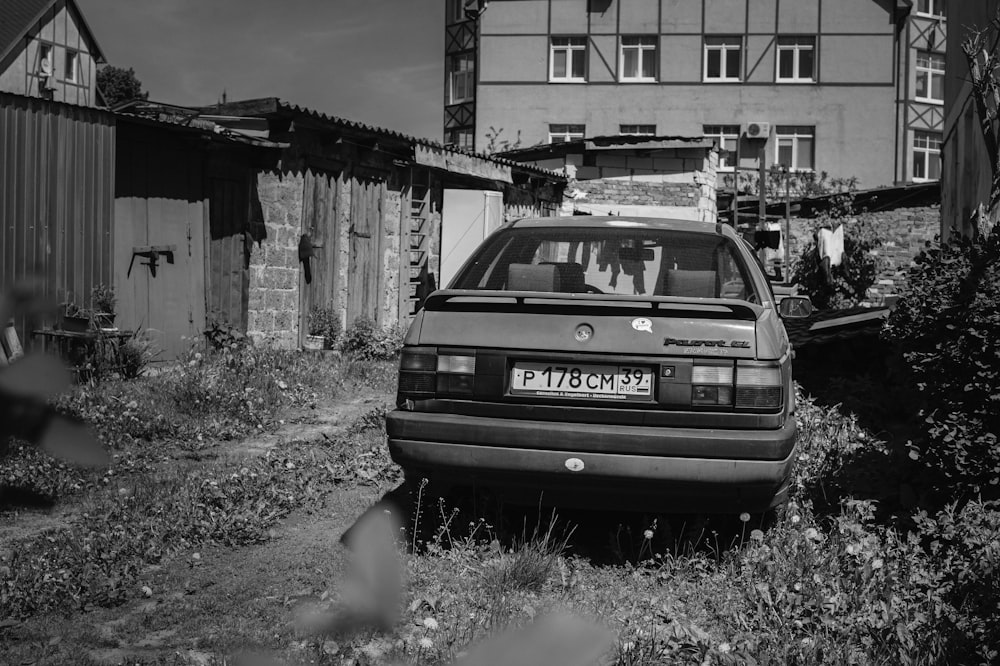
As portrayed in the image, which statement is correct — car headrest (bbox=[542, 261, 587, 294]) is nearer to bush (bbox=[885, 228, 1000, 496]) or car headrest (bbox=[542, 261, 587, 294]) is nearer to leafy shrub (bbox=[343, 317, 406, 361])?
bush (bbox=[885, 228, 1000, 496])

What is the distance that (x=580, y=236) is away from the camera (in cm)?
532

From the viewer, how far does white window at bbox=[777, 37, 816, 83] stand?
1453 inches

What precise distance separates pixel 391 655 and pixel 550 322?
3421 mm

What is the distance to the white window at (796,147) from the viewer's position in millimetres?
36406

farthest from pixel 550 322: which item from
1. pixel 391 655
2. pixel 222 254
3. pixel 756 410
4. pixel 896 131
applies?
pixel 896 131

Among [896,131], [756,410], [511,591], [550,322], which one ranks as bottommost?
[511,591]

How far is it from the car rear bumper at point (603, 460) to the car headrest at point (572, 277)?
119 cm

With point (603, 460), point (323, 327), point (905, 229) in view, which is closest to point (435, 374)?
point (603, 460)

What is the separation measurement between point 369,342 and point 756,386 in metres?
9.29

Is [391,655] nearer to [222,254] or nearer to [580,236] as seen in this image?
[580,236]

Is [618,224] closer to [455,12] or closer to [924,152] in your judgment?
[924,152]

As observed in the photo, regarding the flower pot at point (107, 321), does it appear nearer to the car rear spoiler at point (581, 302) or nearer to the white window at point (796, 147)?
the car rear spoiler at point (581, 302)

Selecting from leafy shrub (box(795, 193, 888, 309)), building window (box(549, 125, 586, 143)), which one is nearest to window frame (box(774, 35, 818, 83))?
building window (box(549, 125, 586, 143))

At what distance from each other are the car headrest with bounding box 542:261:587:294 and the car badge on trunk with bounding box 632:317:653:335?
3.32 feet
